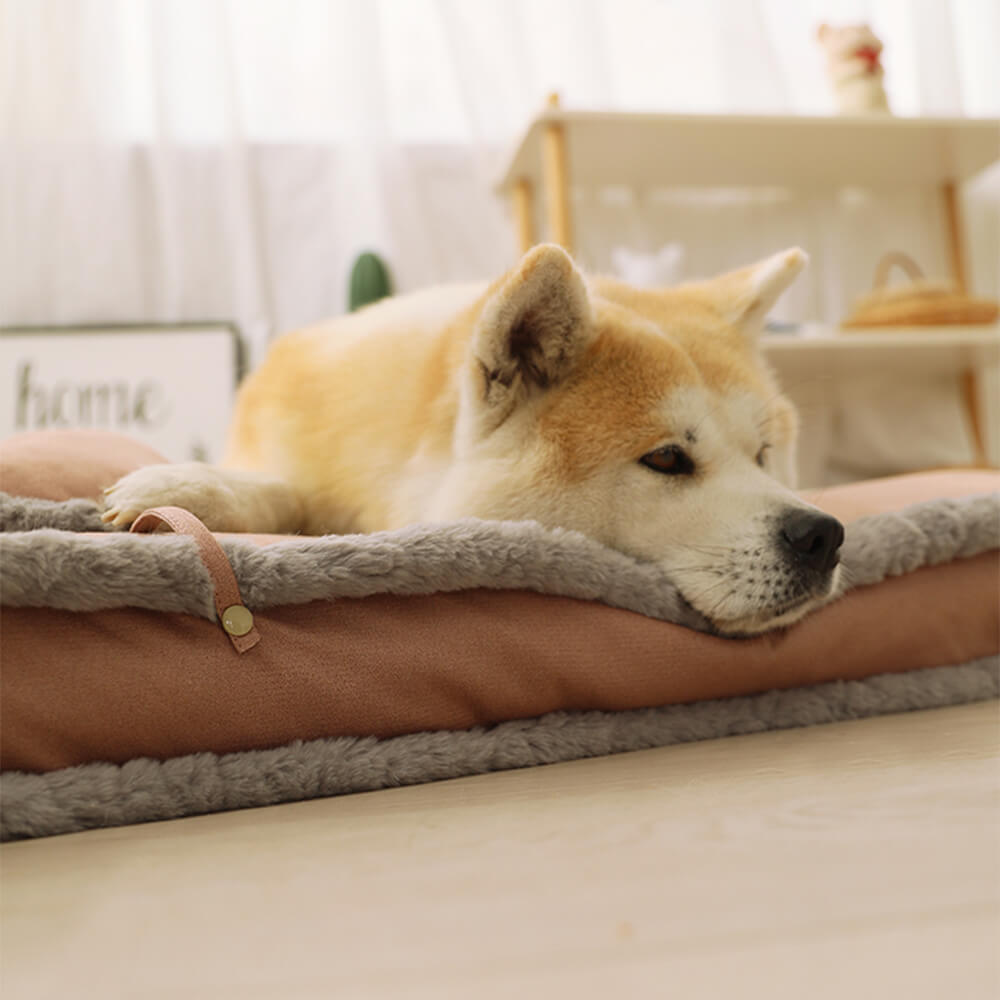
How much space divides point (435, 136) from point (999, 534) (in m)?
1.94

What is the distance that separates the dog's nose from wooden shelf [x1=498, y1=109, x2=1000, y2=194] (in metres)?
1.42

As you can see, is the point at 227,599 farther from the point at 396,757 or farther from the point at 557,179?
the point at 557,179

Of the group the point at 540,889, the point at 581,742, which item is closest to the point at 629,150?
the point at 581,742

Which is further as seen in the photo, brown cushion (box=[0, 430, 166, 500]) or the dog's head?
brown cushion (box=[0, 430, 166, 500])

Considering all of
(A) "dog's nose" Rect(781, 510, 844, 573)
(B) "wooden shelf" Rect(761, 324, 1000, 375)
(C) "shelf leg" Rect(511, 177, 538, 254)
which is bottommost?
(A) "dog's nose" Rect(781, 510, 844, 573)

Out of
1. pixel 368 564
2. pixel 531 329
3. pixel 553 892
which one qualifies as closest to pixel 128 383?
pixel 531 329

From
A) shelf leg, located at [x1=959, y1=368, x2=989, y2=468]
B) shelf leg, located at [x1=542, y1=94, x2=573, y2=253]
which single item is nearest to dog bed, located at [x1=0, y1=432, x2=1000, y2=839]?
shelf leg, located at [x1=542, y1=94, x2=573, y2=253]

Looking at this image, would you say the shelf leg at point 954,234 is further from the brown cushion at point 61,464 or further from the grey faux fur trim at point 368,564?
the brown cushion at point 61,464

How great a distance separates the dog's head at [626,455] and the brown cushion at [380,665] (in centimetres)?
7

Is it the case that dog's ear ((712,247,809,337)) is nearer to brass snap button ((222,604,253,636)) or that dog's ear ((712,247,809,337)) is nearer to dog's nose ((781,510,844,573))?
dog's nose ((781,510,844,573))

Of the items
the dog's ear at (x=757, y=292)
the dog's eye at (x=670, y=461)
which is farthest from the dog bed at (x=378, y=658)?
the dog's ear at (x=757, y=292)

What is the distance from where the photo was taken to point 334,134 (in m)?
2.42

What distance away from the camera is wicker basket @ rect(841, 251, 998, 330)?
2.21m

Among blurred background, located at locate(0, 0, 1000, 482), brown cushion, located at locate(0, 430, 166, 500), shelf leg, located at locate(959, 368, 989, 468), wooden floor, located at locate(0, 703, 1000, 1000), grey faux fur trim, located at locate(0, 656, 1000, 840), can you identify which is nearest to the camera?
wooden floor, located at locate(0, 703, 1000, 1000)
